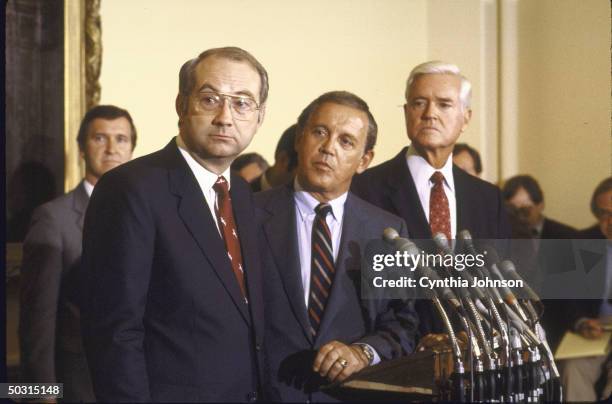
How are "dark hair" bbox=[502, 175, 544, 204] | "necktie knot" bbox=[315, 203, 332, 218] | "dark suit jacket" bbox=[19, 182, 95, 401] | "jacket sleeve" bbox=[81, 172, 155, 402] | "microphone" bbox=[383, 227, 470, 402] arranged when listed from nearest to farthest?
"jacket sleeve" bbox=[81, 172, 155, 402], "microphone" bbox=[383, 227, 470, 402], "necktie knot" bbox=[315, 203, 332, 218], "dark suit jacket" bbox=[19, 182, 95, 401], "dark hair" bbox=[502, 175, 544, 204]

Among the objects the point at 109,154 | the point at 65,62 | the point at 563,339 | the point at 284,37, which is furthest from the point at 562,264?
the point at 65,62

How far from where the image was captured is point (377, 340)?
253cm

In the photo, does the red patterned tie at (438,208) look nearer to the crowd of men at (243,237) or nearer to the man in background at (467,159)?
the crowd of men at (243,237)

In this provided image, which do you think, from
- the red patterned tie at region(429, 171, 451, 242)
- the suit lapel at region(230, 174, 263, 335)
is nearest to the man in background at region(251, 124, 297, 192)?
the suit lapel at region(230, 174, 263, 335)

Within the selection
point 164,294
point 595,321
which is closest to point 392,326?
point 164,294

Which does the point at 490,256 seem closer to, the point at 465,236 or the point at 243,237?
the point at 465,236

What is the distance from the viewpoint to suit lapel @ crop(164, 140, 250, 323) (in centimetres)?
226

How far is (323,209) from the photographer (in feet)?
8.75

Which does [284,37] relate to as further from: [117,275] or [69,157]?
[117,275]

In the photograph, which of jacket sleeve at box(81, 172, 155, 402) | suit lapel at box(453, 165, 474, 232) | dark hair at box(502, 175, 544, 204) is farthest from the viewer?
dark hair at box(502, 175, 544, 204)

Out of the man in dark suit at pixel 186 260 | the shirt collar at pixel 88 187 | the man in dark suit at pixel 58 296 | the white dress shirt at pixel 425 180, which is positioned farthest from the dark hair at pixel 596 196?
the shirt collar at pixel 88 187

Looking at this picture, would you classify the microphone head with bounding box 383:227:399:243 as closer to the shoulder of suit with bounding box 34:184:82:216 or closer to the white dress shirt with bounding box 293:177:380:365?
the white dress shirt with bounding box 293:177:380:365

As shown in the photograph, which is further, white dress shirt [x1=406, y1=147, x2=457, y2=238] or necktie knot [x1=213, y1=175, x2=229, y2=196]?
white dress shirt [x1=406, y1=147, x2=457, y2=238]

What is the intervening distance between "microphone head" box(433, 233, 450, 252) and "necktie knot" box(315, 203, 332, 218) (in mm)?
388
